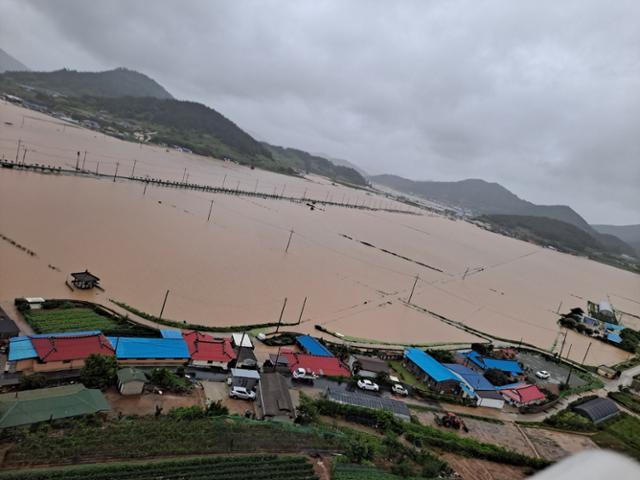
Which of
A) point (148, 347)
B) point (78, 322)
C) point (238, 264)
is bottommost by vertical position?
point (78, 322)

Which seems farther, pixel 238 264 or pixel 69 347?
pixel 238 264

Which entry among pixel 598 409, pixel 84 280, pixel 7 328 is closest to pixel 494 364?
pixel 598 409

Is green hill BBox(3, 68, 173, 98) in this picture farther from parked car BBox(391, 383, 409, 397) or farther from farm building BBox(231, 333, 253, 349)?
parked car BBox(391, 383, 409, 397)

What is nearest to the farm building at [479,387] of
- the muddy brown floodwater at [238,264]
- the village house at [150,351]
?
the muddy brown floodwater at [238,264]

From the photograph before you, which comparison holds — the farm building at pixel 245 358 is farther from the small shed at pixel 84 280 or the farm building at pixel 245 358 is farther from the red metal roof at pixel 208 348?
the small shed at pixel 84 280

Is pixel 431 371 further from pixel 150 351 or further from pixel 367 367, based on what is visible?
pixel 150 351

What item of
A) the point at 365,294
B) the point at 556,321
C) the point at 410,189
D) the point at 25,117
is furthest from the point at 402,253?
the point at 410,189

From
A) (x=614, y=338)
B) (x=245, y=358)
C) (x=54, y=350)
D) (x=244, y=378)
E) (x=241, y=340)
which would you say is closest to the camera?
(x=54, y=350)

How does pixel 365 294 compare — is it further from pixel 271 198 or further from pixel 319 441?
pixel 271 198
